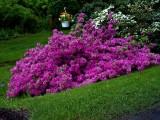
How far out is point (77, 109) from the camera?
6.15 m

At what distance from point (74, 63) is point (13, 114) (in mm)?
3137

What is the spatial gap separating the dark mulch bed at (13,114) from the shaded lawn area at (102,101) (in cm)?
12

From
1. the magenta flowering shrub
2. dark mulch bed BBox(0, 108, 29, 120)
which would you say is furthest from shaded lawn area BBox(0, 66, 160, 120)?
the magenta flowering shrub

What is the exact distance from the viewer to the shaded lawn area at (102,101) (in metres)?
5.98

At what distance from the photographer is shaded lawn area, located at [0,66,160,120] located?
19.6 feet

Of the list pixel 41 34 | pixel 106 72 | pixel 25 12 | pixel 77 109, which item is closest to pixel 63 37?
pixel 106 72

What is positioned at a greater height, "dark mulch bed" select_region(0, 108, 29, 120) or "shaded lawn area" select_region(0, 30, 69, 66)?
"dark mulch bed" select_region(0, 108, 29, 120)

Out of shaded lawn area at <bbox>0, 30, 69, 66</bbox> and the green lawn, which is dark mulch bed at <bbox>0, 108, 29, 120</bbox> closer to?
the green lawn

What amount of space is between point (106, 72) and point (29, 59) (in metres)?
2.18

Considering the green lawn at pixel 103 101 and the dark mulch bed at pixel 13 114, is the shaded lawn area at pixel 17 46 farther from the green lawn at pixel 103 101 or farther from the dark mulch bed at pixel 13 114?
the dark mulch bed at pixel 13 114

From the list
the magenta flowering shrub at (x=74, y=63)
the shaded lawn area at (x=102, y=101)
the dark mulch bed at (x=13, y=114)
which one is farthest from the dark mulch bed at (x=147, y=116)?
the magenta flowering shrub at (x=74, y=63)

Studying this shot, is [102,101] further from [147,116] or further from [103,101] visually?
[147,116]

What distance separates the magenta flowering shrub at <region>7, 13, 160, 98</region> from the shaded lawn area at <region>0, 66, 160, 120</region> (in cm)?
100

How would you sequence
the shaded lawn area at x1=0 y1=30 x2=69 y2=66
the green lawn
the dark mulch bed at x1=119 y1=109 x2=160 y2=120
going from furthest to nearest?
the shaded lawn area at x1=0 y1=30 x2=69 y2=66 → the green lawn → the dark mulch bed at x1=119 y1=109 x2=160 y2=120
